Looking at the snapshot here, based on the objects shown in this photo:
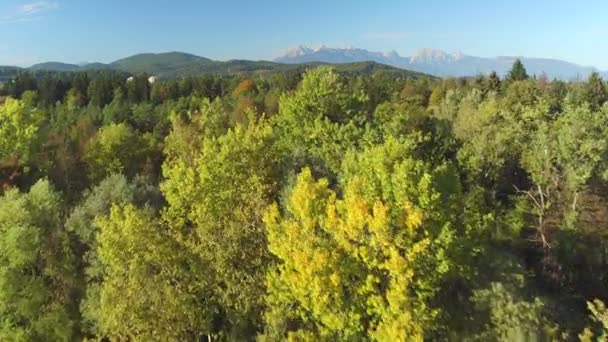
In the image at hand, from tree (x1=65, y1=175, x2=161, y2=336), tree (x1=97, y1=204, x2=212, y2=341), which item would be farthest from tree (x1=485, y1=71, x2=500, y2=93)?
tree (x1=97, y1=204, x2=212, y2=341)

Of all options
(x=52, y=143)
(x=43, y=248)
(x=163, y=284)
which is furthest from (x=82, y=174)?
(x=163, y=284)

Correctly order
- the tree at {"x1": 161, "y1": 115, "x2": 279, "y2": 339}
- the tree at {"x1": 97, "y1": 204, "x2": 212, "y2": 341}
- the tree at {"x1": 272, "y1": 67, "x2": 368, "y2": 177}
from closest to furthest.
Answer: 1. the tree at {"x1": 97, "y1": 204, "x2": 212, "y2": 341}
2. the tree at {"x1": 161, "y1": 115, "x2": 279, "y2": 339}
3. the tree at {"x1": 272, "y1": 67, "x2": 368, "y2": 177}

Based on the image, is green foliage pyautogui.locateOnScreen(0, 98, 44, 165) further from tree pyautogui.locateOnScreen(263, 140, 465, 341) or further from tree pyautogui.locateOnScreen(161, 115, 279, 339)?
tree pyautogui.locateOnScreen(263, 140, 465, 341)

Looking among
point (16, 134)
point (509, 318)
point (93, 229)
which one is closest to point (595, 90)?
point (509, 318)

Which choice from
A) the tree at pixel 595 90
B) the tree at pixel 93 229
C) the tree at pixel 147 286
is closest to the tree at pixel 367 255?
the tree at pixel 147 286

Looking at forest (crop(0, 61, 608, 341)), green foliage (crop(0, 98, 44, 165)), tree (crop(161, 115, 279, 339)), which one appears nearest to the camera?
forest (crop(0, 61, 608, 341))

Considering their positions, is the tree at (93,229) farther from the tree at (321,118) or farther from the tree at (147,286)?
the tree at (321,118)

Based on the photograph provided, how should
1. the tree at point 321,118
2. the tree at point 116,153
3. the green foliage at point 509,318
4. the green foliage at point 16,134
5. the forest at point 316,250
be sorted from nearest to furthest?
1. the green foliage at point 509,318
2. the forest at point 316,250
3. the tree at point 321,118
4. the green foliage at point 16,134
5. the tree at point 116,153

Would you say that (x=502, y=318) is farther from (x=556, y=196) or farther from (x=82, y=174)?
(x=82, y=174)
